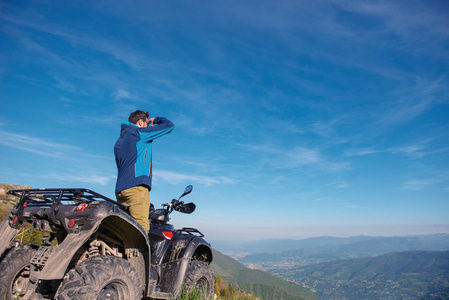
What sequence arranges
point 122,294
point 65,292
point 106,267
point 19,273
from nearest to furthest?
point 65,292 → point 106,267 → point 122,294 → point 19,273

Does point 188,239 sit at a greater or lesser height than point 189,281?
greater

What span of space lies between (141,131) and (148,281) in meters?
→ 2.58

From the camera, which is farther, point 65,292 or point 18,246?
point 18,246

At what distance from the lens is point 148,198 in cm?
470

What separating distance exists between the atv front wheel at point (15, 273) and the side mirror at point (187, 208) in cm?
310

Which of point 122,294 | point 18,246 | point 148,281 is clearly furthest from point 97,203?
point 18,246

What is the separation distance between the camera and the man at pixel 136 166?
14.6ft

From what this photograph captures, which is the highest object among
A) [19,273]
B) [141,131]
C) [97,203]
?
[141,131]

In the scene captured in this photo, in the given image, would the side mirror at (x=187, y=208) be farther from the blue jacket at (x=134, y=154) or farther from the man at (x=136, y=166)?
the blue jacket at (x=134, y=154)

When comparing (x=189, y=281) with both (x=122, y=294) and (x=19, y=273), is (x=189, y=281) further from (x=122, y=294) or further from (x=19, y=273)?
(x=19, y=273)

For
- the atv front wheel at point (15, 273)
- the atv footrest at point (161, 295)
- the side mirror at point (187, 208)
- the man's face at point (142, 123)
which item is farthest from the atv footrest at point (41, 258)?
the side mirror at point (187, 208)

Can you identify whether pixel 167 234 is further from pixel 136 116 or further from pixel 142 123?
pixel 136 116

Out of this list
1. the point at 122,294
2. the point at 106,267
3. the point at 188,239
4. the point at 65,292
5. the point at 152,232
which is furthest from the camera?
the point at 188,239

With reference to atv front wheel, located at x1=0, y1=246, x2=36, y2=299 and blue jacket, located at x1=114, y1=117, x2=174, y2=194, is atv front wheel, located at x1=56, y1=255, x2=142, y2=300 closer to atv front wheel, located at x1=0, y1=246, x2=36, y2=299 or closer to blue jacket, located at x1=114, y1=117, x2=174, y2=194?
blue jacket, located at x1=114, y1=117, x2=174, y2=194
